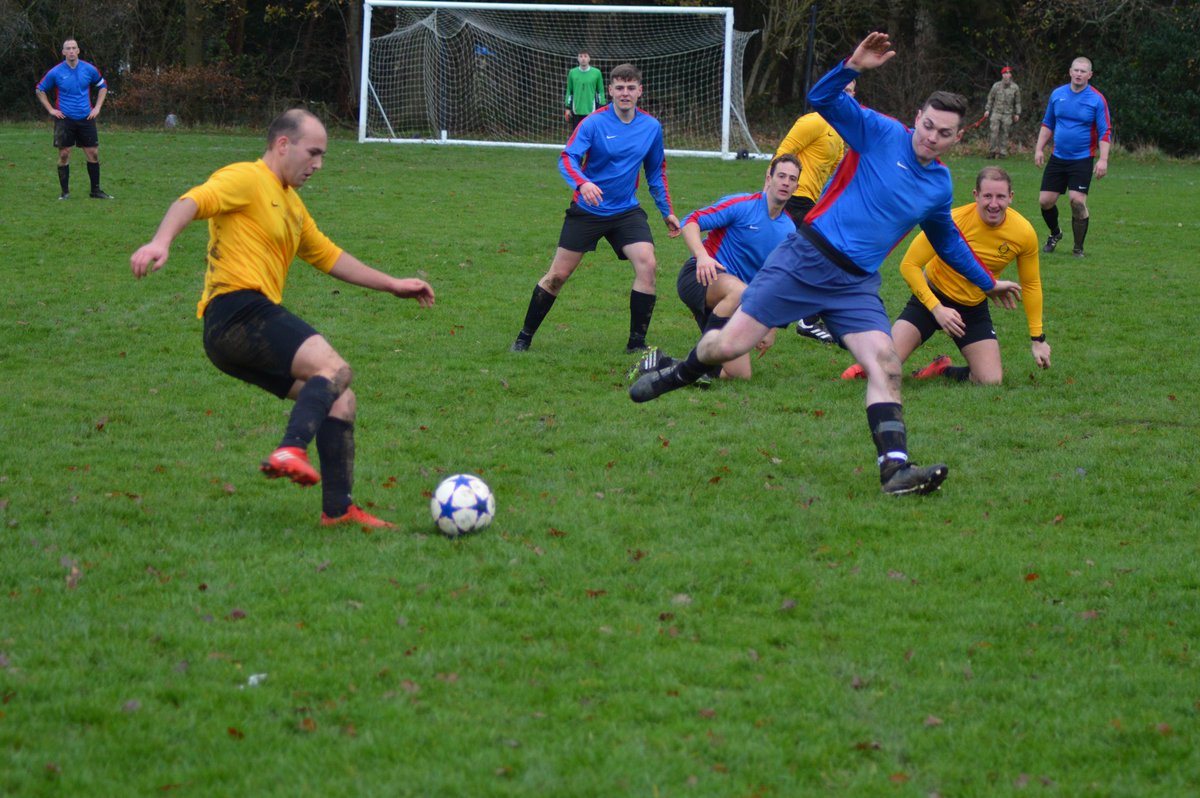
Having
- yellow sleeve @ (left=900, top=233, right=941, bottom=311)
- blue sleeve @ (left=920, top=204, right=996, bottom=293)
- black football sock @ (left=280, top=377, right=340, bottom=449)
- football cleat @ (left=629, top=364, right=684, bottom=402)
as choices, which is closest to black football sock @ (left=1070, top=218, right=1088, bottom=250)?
yellow sleeve @ (left=900, top=233, right=941, bottom=311)

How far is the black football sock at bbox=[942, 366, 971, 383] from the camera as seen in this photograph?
915 centimetres

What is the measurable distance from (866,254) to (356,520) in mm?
2824

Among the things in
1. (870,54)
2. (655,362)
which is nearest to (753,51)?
(655,362)

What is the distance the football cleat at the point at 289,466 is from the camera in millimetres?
4941

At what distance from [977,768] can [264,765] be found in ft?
6.74

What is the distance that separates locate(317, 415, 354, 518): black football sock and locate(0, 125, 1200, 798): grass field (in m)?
0.14

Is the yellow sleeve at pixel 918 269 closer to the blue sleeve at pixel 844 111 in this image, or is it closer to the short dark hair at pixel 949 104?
the blue sleeve at pixel 844 111

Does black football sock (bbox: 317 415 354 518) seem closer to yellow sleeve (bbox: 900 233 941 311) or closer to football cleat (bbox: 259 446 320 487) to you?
football cleat (bbox: 259 446 320 487)

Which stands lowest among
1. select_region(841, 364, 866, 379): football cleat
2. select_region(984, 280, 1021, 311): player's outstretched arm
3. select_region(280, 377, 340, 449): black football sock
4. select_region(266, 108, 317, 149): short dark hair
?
select_region(841, 364, 866, 379): football cleat

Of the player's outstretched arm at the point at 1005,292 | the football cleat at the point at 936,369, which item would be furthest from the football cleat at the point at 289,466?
the football cleat at the point at 936,369

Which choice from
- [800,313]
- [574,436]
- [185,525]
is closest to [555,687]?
[185,525]

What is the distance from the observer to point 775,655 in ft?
14.5

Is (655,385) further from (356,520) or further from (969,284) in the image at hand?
(969,284)

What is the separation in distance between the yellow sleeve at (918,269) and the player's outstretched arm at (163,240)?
204 inches
